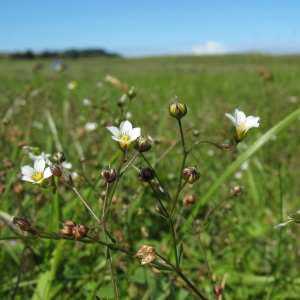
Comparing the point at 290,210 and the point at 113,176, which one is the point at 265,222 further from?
the point at 113,176

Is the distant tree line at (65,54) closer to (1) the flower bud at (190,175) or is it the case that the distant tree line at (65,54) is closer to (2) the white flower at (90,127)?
(2) the white flower at (90,127)

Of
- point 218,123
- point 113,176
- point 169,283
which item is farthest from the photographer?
→ point 218,123

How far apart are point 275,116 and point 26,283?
3.09 meters

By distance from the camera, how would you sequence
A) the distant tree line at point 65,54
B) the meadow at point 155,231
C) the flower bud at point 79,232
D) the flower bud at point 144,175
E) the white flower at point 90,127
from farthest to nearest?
the distant tree line at point 65,54 < the white flower at point 90,127 < the meadow at point 155,231 < the flower bud at point 144,175 < the flower bud at point 79,232

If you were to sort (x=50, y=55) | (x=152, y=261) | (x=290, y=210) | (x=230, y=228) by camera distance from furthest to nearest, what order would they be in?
1. (x=50, y=55)
2. (x=290, y=210)
3. (x=230, y=228)
4. (x=152, y=261)

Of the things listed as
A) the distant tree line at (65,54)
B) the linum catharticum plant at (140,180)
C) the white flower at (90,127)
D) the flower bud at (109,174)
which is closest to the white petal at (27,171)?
the linum catharticum plant at (140,180)

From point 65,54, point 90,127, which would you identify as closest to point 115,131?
point 90,127

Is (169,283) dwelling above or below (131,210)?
below

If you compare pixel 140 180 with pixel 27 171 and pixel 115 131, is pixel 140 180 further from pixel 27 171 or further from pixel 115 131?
pixel 27 171

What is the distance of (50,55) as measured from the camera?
33.8 m

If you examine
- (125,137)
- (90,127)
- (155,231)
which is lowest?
(155,231)

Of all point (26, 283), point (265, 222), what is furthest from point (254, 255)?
point (26, 283)

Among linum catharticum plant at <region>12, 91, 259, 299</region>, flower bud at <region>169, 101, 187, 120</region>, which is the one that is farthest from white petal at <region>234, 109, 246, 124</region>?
flower bud at <region>169, 101, 187, 120</region>

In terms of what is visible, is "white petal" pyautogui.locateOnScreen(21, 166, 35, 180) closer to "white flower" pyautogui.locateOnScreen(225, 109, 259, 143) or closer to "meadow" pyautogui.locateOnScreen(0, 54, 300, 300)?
"meadow" pyautogui.locateOnScreen(0, 54, 300, 300)
